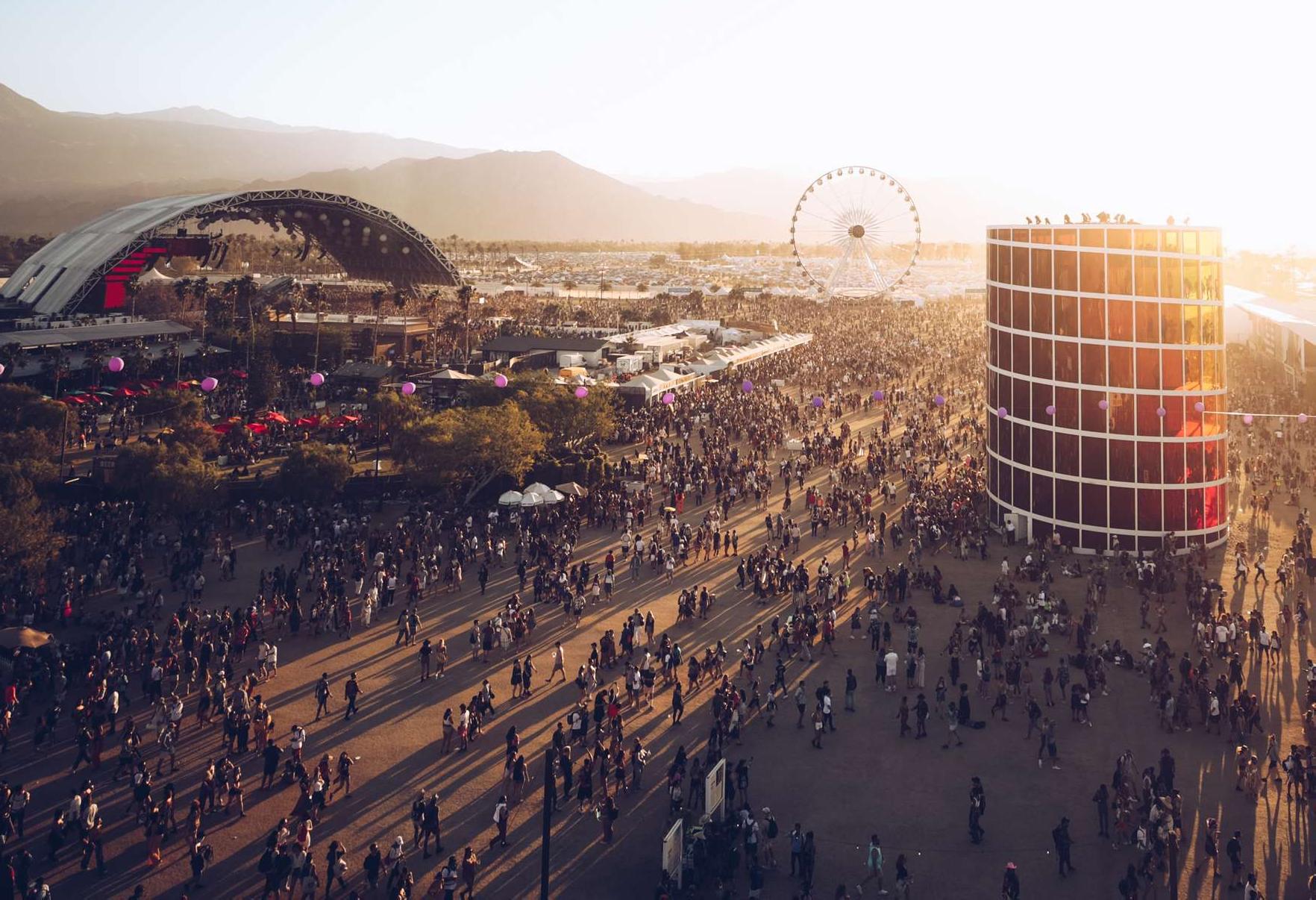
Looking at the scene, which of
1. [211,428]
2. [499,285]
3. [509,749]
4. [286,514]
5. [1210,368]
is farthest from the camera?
[499,285]

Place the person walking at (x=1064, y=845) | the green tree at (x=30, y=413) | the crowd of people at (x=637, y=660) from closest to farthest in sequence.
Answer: the person walking at (x=1064, y=845), the crowd of people at (x=637, y=660), the green tree at (x=30, y=413)

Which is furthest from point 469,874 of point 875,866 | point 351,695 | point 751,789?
point 351,695

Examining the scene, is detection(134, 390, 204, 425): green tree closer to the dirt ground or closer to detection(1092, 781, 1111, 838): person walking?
the dirt ground

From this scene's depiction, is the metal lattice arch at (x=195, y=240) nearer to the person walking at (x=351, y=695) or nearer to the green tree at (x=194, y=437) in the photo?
the green tree at (x=194, y=437)

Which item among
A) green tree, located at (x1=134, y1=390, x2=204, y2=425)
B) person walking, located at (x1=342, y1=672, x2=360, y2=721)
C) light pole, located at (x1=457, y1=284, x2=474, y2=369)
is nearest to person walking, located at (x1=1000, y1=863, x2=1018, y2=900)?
person walking, located at (x1=342, y1=672, x2=360, y2=721)

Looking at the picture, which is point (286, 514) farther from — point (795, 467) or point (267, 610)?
point (795, 467)

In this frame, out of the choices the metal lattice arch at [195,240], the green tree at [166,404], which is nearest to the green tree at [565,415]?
the green tree at [166,404]

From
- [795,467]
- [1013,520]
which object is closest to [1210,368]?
[1013,520]

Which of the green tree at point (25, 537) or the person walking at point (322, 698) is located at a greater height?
the green tree at point (25, 537)
